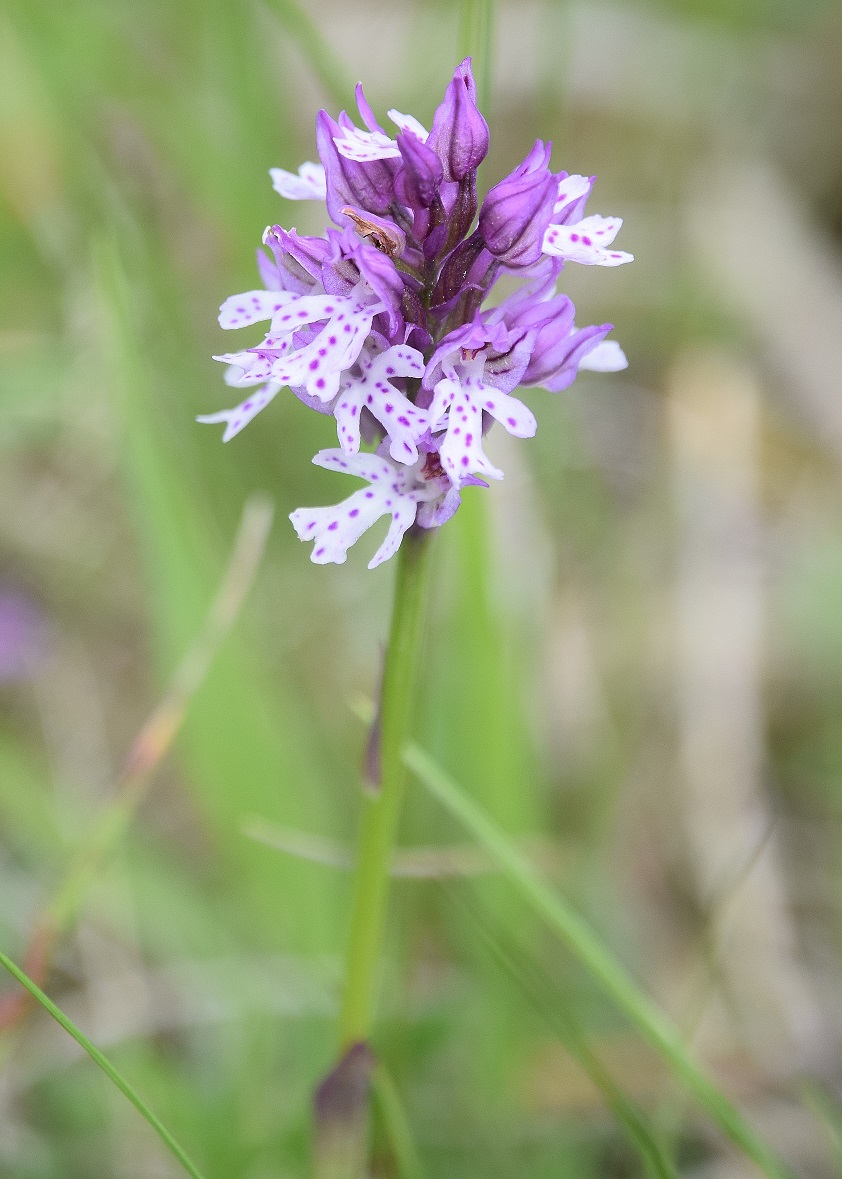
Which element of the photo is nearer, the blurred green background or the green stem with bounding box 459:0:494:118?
the green stem with bounding box 459:0:494:118

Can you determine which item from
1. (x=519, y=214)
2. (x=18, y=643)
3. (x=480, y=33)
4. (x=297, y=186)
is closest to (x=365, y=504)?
(x=519, y=214)

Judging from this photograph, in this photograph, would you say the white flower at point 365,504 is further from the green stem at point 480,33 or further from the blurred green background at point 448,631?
the green stem at point 480,33

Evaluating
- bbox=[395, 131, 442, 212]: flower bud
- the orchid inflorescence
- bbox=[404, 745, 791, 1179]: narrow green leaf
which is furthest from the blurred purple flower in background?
bbox=[395, 131, 442, 212]: flower bud

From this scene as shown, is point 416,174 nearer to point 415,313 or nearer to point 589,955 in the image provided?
point 415,313

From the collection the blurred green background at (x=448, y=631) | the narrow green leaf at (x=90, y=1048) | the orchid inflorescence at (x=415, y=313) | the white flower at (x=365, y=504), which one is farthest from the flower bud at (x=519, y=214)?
the narrow green leaf at (x=90, y=1048)

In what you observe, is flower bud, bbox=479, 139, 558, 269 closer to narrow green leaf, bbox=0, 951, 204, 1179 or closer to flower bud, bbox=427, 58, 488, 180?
flower bud, bbox=427, 58, 488, 180
